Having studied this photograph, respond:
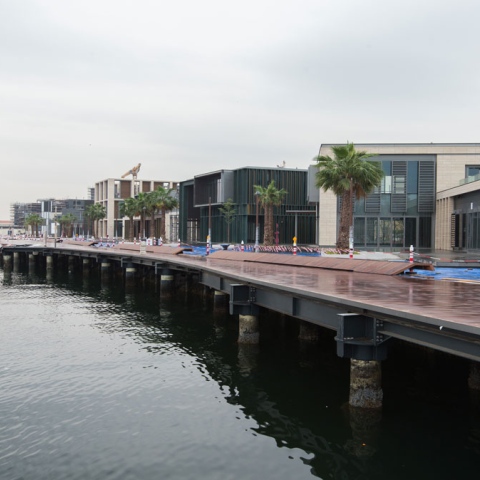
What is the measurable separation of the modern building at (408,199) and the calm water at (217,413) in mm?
37622

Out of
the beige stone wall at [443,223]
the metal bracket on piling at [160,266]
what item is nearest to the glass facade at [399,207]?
the beige stone wall at [443,223]

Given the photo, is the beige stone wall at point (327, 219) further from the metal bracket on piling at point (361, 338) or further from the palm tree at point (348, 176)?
the metal bracket on piling at point (361, 338)

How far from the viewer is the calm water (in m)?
10.9

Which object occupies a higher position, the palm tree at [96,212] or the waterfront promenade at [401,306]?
the palm tree at [96,212]

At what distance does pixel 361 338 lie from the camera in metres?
12.8

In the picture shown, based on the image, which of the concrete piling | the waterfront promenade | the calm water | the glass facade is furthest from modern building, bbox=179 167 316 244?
the concrete piling

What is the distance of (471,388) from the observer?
1488 centimetres

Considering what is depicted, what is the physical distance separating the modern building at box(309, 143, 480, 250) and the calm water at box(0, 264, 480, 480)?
3762 centimetres

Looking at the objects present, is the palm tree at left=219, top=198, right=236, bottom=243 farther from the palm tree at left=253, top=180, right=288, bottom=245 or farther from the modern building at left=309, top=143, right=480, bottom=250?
the modern building at left=309, top=143, right=480, bottom=250

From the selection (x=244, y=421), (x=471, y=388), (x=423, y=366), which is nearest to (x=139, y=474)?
(x=244, y=421)

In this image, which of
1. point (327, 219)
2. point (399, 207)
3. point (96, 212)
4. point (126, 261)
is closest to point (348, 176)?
point (327, 219)

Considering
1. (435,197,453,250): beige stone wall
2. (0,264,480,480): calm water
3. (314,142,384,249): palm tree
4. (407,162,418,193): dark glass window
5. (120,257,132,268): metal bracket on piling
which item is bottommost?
(0,264,480,480): calm water

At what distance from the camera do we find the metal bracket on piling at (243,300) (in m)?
20.5

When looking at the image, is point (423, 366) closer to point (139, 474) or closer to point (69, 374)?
point (139, 474)
